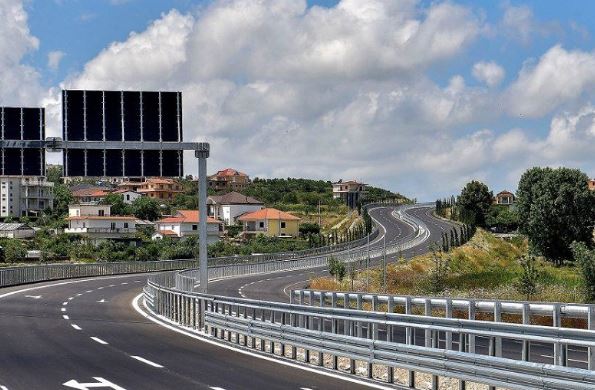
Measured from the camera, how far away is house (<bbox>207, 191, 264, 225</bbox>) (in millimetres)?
179000

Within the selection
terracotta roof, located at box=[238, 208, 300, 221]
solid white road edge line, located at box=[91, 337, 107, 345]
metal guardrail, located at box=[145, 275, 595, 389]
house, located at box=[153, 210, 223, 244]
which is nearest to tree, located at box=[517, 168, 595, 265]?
house, located at box=[153, 210, 223, 244]

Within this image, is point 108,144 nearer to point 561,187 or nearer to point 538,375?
point 538,375

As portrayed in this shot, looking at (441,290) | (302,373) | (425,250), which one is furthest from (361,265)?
(302,373)

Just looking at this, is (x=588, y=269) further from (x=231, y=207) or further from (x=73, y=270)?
(x=231, y=207)

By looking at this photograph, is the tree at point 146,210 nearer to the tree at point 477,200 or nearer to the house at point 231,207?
the house at point 231,207

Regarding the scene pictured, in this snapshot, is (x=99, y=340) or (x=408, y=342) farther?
(x=99, y=340)

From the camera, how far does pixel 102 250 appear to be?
113 meters

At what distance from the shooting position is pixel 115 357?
19.7 m

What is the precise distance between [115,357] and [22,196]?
162814 mm

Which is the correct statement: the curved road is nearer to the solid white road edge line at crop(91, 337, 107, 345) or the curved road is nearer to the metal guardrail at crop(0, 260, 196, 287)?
the solid white road edge line at crop(91, 337, 107, 345)

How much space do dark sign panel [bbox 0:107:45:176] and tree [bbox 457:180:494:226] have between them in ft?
410

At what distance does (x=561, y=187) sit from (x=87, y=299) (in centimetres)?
7639

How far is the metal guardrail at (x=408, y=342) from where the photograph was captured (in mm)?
11984

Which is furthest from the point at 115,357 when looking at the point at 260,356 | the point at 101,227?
the point at 101,227
